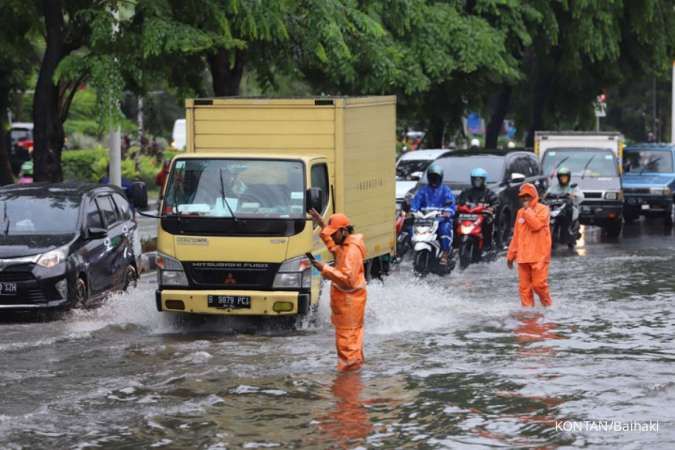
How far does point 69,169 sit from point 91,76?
24.5 metres

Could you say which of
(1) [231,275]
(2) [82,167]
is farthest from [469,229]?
(2) [82,167]

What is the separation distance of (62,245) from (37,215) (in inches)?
36.7

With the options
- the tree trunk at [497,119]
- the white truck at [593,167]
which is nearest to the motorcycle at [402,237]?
the white truck at [593,167]

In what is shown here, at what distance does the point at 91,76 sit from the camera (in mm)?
20219

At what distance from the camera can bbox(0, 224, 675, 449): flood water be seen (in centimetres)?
1050

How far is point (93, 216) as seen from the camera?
58.2ft

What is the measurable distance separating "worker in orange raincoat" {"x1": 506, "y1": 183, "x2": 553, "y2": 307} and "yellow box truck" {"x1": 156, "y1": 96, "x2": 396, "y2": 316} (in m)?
2.26

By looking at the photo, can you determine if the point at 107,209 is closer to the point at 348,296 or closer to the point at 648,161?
the point at 348,296

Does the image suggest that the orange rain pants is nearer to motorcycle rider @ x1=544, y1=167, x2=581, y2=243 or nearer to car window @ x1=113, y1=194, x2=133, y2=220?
car window @ x1=113, y1=194, x2=133, y2=220

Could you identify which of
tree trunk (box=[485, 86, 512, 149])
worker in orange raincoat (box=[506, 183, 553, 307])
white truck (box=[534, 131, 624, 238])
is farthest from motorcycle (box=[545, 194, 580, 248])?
tree trunk (box=[485, 86, 512, 149])

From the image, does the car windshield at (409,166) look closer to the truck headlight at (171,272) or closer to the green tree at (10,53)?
the green tree at (10,53)

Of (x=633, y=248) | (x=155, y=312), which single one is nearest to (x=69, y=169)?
→ (x=633, y=248)

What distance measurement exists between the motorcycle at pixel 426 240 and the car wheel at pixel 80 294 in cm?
583

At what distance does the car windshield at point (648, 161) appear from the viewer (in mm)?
34188
